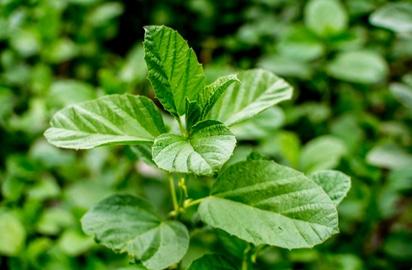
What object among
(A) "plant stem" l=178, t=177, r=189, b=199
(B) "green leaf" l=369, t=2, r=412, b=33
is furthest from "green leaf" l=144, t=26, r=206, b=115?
(B) "green leaf" l=369, t=2, r=412, b=33

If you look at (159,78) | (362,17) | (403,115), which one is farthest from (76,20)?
(159,78)

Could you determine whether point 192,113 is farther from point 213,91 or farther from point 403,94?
point 403,94

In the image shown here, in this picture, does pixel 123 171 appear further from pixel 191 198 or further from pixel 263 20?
pixel 263 20

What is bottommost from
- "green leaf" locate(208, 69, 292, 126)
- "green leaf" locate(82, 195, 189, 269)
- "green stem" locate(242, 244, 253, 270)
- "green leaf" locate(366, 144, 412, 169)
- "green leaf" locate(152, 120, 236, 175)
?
"green leaf" locate(366, 144, 412, 169)

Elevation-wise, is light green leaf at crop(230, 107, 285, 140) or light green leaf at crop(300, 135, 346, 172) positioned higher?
light green leaf at crop(230, 107, 285, 140)

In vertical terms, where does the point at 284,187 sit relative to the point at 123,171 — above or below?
above

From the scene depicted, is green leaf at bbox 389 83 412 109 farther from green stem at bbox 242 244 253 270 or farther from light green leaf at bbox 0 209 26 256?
light green leaf at bbox 0 209 26 256

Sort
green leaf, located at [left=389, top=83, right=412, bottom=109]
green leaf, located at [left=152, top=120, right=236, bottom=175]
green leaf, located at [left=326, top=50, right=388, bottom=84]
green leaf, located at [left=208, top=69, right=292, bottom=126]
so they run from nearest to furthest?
1. green leaf, located at [left=152, top=120, right=236, bottom=175]
2. green leaf, located at [left=208, top=69, right=292, bottom=126]
3. green leaf, located at [left=389, top=83, right=412, bottom=109]
4. green leaf, located at [left=326, top=50, right=388, bottom=84]

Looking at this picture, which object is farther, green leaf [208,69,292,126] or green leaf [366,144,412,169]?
green leaf [366,144,412,169]
